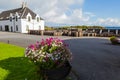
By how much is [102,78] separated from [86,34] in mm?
39173

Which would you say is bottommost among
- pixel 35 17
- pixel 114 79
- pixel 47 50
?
pixel 114 79

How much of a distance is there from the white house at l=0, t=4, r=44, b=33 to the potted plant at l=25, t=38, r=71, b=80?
57.2 m

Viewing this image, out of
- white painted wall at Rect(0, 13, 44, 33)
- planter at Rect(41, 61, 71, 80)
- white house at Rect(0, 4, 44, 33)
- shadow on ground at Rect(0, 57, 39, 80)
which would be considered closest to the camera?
planter at Rect(41, 61, 71, 80)

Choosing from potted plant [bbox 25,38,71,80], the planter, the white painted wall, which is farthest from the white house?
the planter

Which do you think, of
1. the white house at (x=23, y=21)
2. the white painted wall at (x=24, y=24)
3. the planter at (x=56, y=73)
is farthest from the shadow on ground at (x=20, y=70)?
the white house at (x=23, y=21)

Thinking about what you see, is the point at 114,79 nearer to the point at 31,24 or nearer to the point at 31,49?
the point at 31,49

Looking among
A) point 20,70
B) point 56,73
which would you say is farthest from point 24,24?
point 56,73

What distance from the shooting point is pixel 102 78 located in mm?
9555

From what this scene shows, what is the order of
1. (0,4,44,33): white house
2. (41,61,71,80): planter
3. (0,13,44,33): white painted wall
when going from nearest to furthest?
(41,61,71,80): planter
(0,13,44,33): white painted wall
(0,4,44,33): white house

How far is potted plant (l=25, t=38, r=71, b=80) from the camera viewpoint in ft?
27.6

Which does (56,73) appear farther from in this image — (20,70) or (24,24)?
(24,24)

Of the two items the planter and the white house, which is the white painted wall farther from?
the planter

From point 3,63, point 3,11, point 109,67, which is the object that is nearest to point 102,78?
point 109,67

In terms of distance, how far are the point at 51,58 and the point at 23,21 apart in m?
58.4
